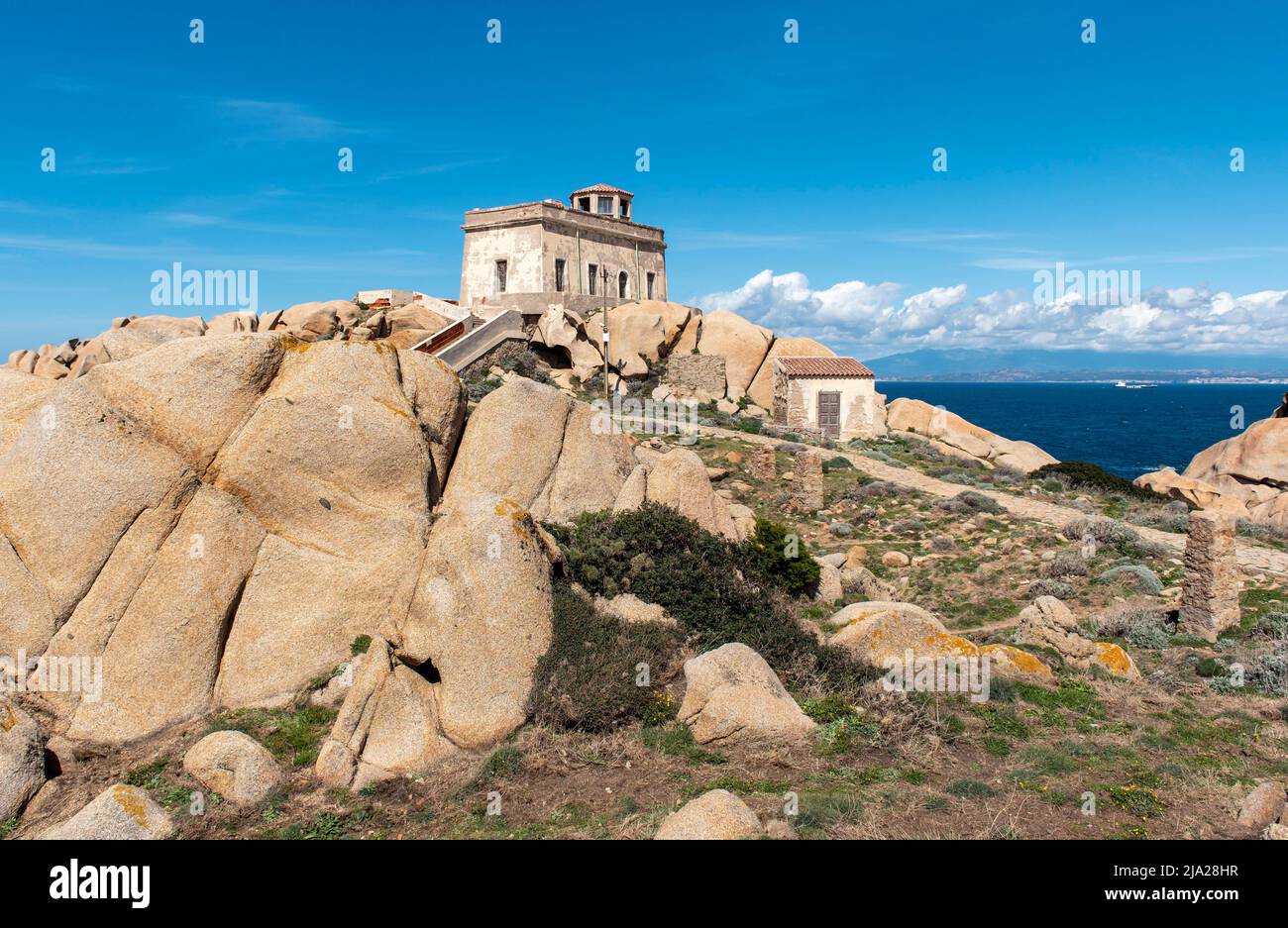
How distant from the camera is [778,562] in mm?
18688

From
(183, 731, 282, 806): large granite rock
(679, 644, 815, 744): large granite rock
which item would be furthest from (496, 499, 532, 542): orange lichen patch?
(183, 731, 282, 806): large granite rock

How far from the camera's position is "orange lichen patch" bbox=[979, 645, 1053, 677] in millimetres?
15336

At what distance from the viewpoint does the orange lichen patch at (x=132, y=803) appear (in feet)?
33.2

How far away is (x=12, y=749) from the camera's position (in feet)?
37.3

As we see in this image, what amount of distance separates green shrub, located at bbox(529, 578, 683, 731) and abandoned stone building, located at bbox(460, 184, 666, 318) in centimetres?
3602

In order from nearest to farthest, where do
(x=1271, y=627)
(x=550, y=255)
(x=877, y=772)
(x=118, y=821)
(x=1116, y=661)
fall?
(x=118, y=821) → (x=877, y=772) → (x=1116, y=661) → (x=1271, y=627) → (x=550, y=255)

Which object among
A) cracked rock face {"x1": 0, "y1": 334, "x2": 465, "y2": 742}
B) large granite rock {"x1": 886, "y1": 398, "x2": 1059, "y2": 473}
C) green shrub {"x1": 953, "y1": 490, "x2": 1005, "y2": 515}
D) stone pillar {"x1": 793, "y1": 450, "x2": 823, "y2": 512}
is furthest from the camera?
large granite rock {"x1": 886, "y1": 398, "x2": 1059, "y2": 473}

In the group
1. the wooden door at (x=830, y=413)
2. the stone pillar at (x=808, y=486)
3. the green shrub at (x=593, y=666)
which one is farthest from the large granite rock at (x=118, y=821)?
the wooden door at (x=830, y=413)

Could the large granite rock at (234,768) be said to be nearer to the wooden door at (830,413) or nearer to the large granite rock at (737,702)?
the large granite rock at (737,702)

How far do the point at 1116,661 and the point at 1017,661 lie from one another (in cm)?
245

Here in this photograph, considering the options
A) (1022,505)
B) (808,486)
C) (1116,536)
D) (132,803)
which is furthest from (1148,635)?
(132,803)

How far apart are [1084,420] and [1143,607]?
15182 cm

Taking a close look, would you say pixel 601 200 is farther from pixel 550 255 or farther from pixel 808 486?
pixel 808 486

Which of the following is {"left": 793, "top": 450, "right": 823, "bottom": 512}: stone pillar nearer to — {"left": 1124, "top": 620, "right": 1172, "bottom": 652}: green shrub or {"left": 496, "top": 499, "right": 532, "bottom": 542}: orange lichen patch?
{"left": 1124, "top": 620, "right": 1172, "bottom": 652}: green shrub
